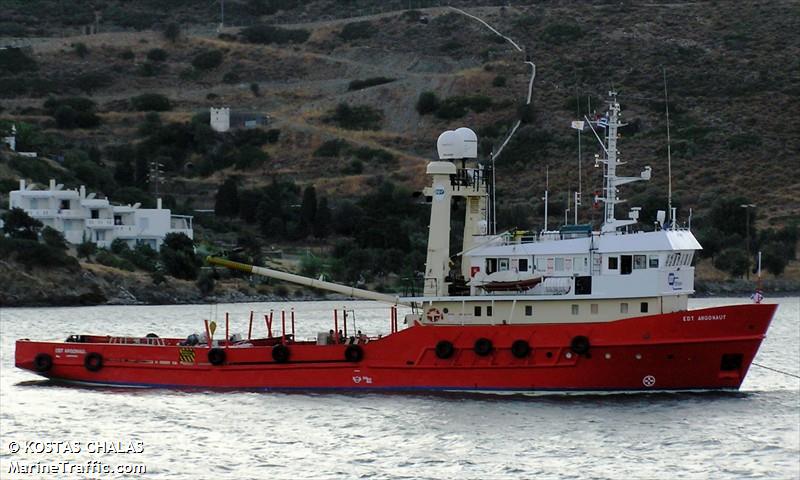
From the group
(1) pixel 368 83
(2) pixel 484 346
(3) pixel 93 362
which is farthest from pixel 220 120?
(2) pixel 484 346

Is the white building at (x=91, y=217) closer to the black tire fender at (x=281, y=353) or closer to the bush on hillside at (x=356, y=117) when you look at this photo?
the bush on hillside at (x=356, y=117)

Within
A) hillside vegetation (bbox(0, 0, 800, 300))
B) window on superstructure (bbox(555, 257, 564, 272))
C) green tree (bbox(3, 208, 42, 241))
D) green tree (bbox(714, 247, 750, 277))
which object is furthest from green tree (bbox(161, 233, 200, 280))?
window on superstructure (bbox(555, 257, 564, 272))

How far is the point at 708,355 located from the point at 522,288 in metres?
4.91

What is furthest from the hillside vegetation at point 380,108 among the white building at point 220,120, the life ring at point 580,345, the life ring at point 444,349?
the life ring at point 580,345

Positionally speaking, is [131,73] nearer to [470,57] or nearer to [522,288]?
[470,57]

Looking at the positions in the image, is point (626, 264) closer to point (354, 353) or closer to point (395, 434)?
point (354, 353)

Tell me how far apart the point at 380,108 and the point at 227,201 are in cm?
2762

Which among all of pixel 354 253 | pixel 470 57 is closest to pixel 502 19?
pixel 470 57

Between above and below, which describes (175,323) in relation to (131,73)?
below

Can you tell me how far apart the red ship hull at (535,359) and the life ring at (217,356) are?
14 cm

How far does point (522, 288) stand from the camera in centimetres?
3847

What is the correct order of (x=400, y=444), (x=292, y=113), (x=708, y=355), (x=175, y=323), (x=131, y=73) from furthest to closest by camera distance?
1. (x=131, y=73)
2. (x=292, y=113)
3. (x=175, y=323)
4. (x=708, y=355)
5. (x=400, y=444)

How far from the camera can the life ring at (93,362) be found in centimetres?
4194

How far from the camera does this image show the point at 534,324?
124 feet
